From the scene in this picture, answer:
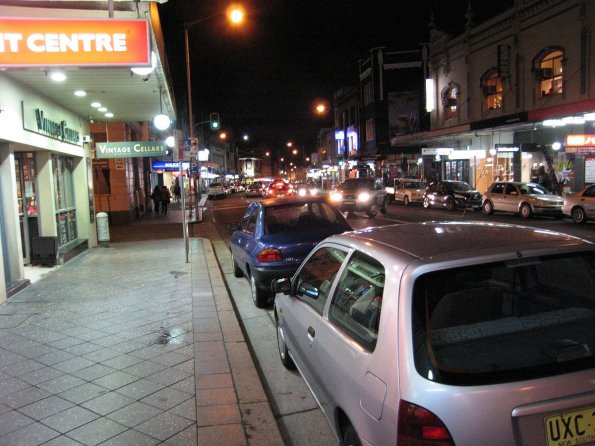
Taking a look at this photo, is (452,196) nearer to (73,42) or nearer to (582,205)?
(582,205)

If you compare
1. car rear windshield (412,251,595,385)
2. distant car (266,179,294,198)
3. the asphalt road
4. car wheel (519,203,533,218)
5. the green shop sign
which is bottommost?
the asphalt road

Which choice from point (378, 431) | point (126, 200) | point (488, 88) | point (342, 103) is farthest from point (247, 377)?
point (342, 103)

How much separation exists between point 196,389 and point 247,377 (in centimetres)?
56

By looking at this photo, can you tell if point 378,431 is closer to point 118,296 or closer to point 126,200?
point 118,296

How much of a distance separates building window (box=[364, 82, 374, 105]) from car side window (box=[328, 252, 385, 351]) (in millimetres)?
47169

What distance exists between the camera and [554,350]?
2.53m

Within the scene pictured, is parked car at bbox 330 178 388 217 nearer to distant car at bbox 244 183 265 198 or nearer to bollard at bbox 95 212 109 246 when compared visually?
bollard at bbox 95 212 109 246

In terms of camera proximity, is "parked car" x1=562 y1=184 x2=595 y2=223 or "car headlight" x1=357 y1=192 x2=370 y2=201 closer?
"parked car" x1=562 y1=184 x2=595 y2=223

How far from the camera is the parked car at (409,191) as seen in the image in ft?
103

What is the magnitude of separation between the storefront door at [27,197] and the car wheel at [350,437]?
10.4 m

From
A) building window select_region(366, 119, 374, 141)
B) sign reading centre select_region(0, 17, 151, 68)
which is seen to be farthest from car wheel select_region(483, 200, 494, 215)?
building window select_region(366, 119, 374, 141)

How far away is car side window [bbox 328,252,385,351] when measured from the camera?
9.59ft

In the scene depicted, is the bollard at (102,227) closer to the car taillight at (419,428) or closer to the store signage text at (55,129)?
the store signage text at (55,129)

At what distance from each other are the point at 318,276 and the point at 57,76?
275 inches
